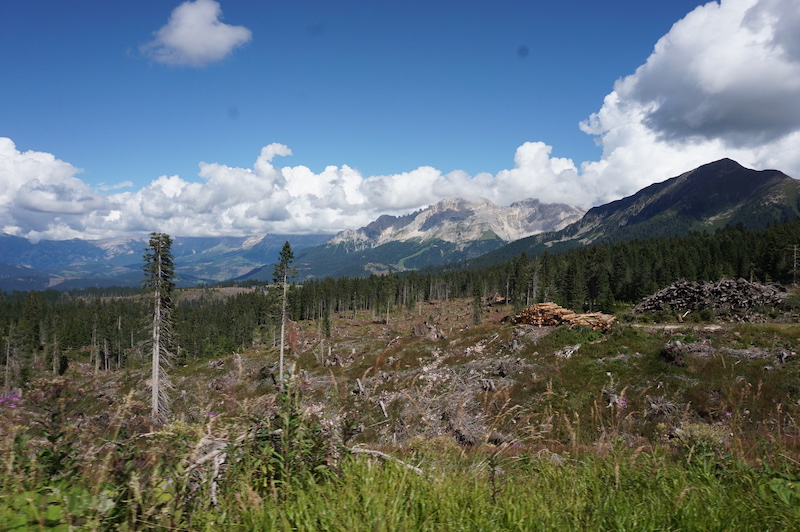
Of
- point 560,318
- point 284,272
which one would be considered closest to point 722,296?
point 560,318

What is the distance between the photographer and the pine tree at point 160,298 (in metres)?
24.1

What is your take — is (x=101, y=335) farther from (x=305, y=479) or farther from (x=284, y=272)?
(x=305, y=479)

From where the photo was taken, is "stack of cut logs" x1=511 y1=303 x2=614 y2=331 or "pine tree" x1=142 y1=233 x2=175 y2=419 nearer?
"pine tree" x1=142 y1=233 x2=175 y2=419

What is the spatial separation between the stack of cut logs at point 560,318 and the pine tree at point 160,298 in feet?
101

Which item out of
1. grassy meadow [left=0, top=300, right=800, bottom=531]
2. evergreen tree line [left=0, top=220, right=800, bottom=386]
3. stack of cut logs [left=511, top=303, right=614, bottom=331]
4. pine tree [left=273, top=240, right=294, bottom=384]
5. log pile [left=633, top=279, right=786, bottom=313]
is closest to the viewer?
grassy meadow [left=0, top=300, right=800, bottom=531]

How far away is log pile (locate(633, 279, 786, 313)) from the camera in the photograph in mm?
35688

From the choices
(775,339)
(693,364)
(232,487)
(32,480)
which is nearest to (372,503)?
(232,487)

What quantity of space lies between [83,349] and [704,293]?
143 metres

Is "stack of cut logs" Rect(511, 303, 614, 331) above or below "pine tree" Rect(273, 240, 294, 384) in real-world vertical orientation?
below

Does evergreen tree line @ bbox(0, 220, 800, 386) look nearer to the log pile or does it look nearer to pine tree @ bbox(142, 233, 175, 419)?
pine tree @ bbox(142, 233, 175, 419)

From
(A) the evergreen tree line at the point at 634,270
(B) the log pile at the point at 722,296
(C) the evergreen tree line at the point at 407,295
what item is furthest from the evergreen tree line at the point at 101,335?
(B) the log pile at the point at 722,296

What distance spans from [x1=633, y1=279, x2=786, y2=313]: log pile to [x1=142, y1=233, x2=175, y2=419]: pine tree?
46275mm

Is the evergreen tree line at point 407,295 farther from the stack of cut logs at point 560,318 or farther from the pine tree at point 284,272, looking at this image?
the stack of cut logs at point 560,318

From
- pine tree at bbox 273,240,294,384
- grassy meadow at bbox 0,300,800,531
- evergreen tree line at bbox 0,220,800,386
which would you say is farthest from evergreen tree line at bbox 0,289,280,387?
grassy meadow at bbox 0,300,800,531
